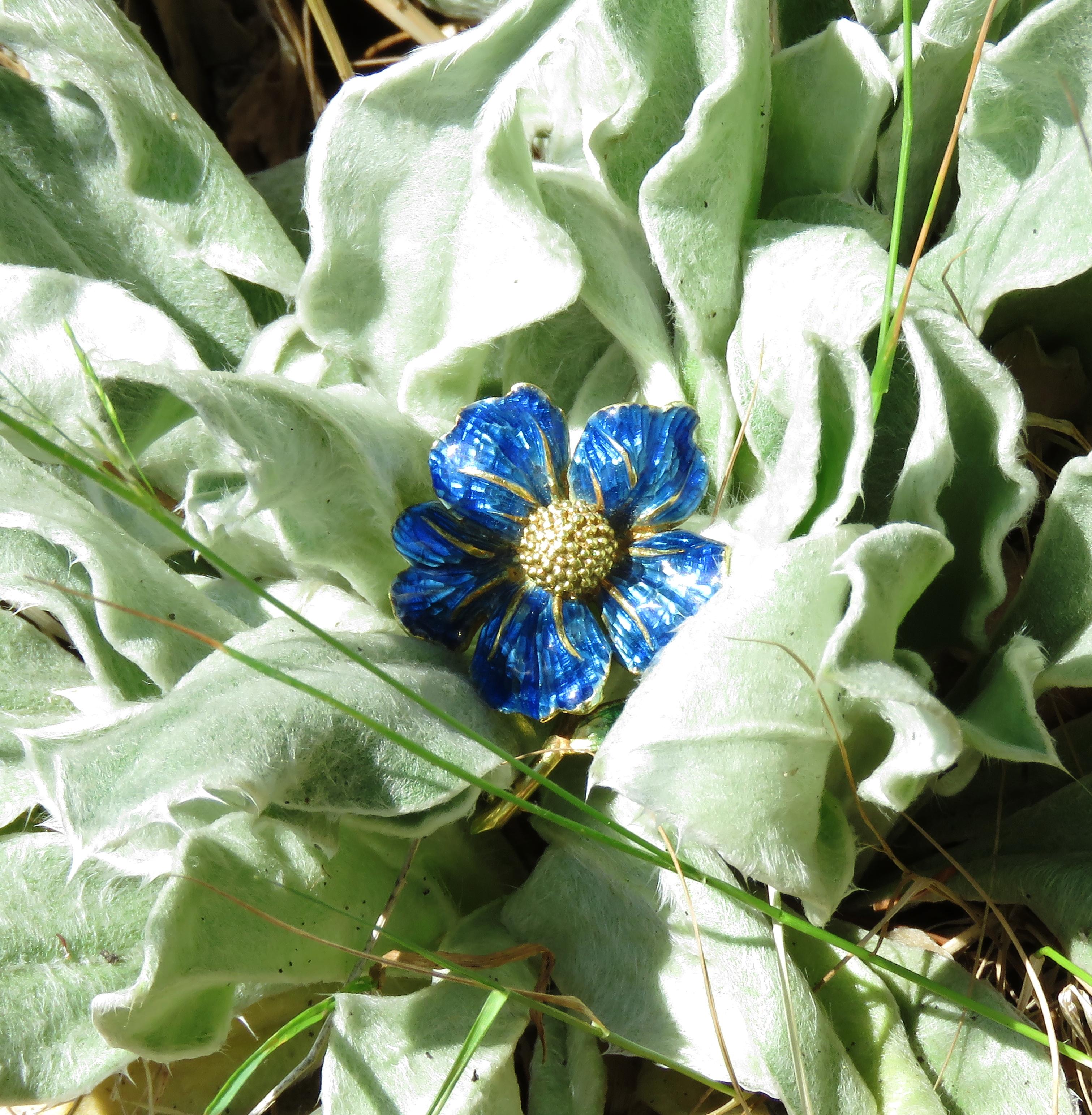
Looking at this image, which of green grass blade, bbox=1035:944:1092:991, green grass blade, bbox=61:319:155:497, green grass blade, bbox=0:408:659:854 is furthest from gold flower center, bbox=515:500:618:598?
green grass blade, bbox=1035:944:1092:991

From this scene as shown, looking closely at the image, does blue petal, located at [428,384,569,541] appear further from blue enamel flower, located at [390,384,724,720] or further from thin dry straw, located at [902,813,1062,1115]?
thin dry straw, located at [902,813,1062,1115]

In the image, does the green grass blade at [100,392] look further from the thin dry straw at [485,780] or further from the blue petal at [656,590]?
the blue petal at [656,590]

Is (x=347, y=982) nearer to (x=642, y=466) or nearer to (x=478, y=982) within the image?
(x=478, y=982)

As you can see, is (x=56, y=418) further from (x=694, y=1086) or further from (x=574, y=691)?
(x=694, y=1086)

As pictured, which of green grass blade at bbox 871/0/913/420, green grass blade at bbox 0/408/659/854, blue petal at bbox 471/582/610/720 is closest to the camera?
green grass blade at bbox 0/408/659/854

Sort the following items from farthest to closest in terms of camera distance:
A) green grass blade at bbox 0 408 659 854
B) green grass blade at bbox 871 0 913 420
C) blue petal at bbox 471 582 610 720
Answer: blue petal at bbox 471 582 610 720 < green grass blade at bbox 871 0 913 420 < green grass blade at bbox 0 408 659 854

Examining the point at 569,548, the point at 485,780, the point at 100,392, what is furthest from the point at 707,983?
the point at 100,392
